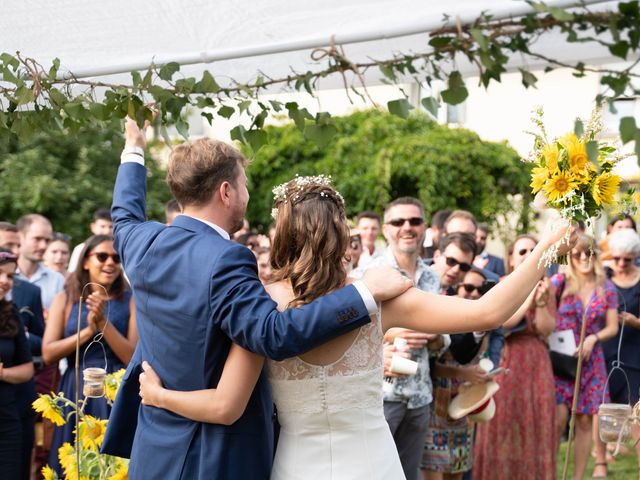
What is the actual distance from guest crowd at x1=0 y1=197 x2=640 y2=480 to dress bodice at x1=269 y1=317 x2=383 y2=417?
4.86ft

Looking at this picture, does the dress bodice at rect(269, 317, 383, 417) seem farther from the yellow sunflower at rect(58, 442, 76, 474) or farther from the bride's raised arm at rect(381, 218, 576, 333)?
the yellow sunflower at rect(58, 442, 76, 474)

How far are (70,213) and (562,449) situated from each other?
1065 cm

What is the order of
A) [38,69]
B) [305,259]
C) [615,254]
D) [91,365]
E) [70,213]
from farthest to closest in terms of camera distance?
[70,213], [615,254], [91,365], [38,69], [305,259]

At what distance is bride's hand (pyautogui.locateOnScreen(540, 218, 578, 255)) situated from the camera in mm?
2760

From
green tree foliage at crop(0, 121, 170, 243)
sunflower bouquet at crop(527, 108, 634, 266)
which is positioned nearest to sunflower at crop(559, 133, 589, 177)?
sunflower bouquet at crop(527, 108, 634, 266)

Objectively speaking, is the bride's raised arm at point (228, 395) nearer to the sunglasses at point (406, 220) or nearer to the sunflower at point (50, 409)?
the sunflower at point (50, 409)

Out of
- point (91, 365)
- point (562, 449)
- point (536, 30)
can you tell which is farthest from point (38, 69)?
point (562, 449)

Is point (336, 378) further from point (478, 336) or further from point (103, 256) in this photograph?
point (478, 336)

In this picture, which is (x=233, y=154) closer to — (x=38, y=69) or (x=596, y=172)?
(x=38, y=69)

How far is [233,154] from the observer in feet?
9.84

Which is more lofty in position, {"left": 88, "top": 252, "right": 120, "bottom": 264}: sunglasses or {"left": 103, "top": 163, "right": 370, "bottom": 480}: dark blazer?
{"left": 88, "top": 252, "right": 120, "bottom": 264}: sunglasses

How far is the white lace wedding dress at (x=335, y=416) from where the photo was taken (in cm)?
296

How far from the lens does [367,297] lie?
2.72m

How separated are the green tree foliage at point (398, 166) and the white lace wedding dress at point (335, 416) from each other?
1278 cm
